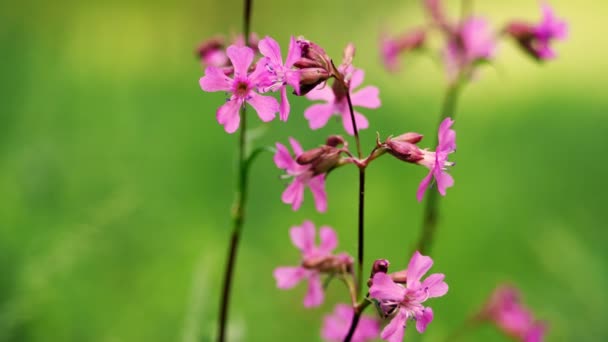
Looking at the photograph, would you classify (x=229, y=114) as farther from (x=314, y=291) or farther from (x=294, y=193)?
(x=314, y=291)

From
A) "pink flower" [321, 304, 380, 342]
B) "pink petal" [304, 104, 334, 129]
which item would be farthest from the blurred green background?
"pink petal" [304, 104, 334, 129]

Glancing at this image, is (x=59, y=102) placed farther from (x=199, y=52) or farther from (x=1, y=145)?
(x=199, y=52)

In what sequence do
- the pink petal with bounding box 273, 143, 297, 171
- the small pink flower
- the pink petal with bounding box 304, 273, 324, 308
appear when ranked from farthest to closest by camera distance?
the small pink flower < the pink petal with bounding box 304, 273, 324, 308 < the pink petal with bounding box 273, 143, 297, 171

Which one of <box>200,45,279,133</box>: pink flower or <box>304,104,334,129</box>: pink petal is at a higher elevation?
<box>200,45,279,133</box>: pink flower

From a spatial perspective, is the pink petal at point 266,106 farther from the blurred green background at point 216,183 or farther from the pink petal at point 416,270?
the blurred green background at point 216,183

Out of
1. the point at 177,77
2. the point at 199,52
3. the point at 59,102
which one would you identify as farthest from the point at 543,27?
the point at 177,77

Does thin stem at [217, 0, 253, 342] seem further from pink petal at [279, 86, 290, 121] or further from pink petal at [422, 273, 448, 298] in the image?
pink petal at [422, 273, 448, 298]

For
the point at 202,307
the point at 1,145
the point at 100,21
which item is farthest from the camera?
the point at 100,21
